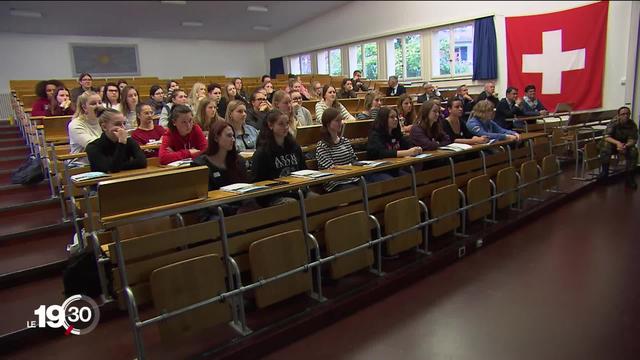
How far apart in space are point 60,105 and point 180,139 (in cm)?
267

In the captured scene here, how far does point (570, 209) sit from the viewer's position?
14.2ft

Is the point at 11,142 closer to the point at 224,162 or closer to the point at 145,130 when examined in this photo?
the point at 145,130

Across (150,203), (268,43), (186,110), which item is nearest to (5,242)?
(186,110)

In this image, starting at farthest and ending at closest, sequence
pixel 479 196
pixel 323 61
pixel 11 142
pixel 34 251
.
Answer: pixel 323 61 < pixel 11 142 < pixel 479 196 < pixel 34 251

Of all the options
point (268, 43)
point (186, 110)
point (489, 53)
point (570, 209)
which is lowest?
point (570, 209)

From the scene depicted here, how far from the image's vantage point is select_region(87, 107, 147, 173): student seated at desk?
8.94 feet

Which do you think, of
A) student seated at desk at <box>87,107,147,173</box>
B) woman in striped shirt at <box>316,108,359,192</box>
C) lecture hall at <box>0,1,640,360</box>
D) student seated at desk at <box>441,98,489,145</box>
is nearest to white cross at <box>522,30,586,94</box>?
lecture hall at <box>0,1,640,360</box>

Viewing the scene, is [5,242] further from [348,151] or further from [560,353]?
[560,353]

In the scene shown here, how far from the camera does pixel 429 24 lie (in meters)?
9.53

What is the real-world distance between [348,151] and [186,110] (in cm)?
122

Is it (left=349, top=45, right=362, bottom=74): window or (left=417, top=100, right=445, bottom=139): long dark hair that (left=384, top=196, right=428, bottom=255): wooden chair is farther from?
(left=349, top=45, right=362, bottom=74): window

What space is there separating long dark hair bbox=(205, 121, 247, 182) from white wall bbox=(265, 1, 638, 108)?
6.58 metres

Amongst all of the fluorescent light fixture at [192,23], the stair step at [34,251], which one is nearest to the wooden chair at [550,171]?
the stair step at [34,251]

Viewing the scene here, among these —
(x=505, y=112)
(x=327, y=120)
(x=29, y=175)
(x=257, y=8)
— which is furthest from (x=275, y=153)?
(x=257, y=8)
